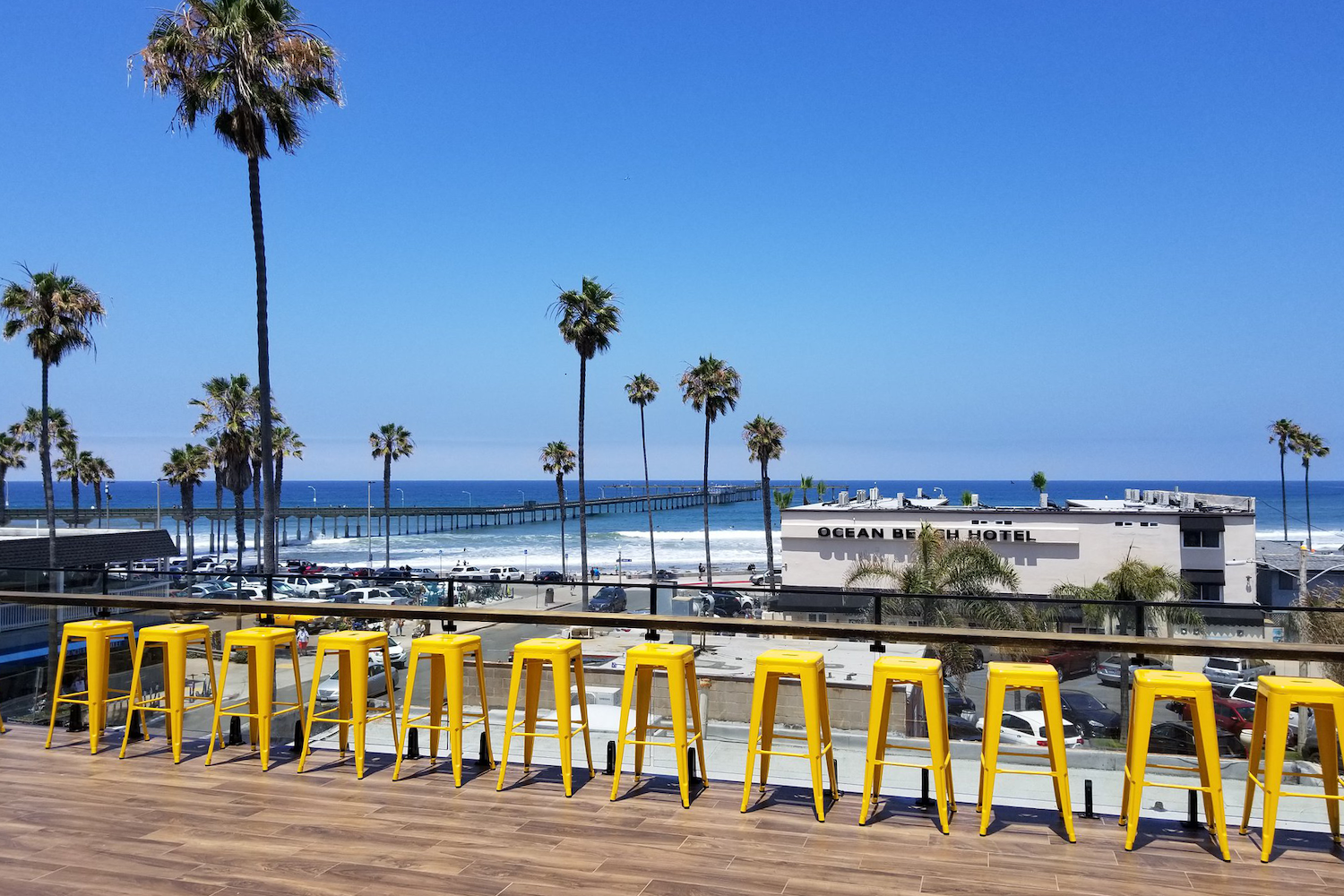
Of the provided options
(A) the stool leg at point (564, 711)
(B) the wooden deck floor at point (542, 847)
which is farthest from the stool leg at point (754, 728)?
(A) the stool leg at point (564, 711)

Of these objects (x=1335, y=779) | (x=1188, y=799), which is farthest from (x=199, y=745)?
(x=1335, y=779)

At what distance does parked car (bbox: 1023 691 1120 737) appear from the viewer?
4281mm

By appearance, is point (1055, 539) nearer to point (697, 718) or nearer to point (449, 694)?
point (697, 718)

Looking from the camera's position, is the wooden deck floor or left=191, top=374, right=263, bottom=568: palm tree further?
left=191, top=374, right=263, bottom=568: palm tree

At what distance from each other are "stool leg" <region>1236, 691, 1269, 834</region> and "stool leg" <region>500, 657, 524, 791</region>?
3211 mm

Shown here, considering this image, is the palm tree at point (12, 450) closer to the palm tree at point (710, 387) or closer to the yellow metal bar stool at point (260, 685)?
the palm tree at point (710, 387)

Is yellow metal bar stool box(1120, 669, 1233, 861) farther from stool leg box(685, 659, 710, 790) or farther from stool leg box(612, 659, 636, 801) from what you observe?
stool leg box(612, 659, 636, 801)

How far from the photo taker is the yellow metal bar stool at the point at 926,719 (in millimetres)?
4004

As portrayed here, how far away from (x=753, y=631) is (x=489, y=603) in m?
1.89

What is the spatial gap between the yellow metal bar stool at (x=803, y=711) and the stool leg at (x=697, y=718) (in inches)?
8.6

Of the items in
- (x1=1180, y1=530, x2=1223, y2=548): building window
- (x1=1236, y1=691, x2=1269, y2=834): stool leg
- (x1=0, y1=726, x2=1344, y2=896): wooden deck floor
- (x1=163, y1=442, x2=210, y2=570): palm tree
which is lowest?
(x1=1180, y1=530, x2=1223, y2=548): building window

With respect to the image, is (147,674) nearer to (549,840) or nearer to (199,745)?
(199,745)

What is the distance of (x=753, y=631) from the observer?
4.77m

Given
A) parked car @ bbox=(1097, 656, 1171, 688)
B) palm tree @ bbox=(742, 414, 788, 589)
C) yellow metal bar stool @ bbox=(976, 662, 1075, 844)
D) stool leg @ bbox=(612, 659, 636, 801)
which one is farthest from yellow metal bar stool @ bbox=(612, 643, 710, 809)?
palm tree @ bbox=(742, 414, 788, 589)
